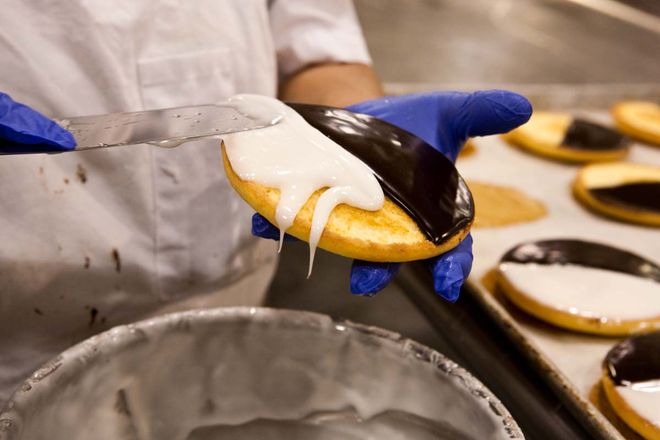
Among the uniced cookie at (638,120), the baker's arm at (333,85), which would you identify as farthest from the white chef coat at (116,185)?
the uniced cookie at (638,120)

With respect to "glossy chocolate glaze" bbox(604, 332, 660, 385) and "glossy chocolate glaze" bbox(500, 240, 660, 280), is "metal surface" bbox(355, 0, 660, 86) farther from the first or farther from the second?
"glossy chocolate glaze" bbox(604, 332, 660, 385)

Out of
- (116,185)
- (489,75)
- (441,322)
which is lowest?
(441,322)

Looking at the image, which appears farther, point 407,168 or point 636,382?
point 636,382

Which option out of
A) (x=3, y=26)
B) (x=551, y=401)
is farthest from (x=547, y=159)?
(x=3, y=26)

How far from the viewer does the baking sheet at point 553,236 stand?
1.01 metres

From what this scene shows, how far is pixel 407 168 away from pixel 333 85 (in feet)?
1.47

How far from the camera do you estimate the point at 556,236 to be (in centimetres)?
146

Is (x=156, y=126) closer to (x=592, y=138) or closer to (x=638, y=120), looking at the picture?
(x=592, y=138)

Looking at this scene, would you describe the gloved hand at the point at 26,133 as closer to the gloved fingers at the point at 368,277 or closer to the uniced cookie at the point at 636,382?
the gloved fingers at the point at 368,277

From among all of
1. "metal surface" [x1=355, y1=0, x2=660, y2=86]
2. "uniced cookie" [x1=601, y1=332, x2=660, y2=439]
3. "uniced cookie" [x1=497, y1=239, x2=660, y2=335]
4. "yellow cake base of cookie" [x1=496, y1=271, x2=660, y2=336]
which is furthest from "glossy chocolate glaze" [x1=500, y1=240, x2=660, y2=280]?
"metal surface" [x1=355, y1=0, x2=660, y2=86]

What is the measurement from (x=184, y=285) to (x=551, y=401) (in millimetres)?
569

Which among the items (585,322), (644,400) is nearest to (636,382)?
(644,400)

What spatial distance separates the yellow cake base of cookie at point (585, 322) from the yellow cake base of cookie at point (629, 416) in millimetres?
168

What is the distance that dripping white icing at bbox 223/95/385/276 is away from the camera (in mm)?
724
